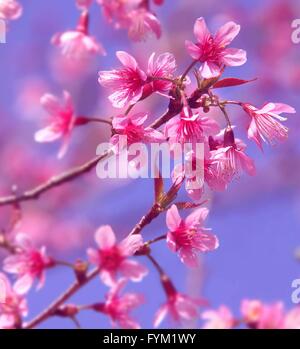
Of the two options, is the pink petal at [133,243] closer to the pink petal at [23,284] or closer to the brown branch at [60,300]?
the brown branch at [60,300]

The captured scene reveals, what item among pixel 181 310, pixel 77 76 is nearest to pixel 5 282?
pixel 181 310

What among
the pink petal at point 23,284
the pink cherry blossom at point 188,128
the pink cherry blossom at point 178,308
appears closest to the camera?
the pink cherry blossom at point 188,128

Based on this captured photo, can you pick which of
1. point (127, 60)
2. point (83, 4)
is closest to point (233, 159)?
point (127, 60)

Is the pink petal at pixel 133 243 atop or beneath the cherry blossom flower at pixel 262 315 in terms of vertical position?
atop

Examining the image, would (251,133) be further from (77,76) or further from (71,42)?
(77,76)

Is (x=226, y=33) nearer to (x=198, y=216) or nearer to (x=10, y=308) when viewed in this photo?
(x=198, y=216)

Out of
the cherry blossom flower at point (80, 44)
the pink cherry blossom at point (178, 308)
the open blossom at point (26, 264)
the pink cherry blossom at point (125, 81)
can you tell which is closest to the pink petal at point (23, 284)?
the open blossom at point (26, 264)
